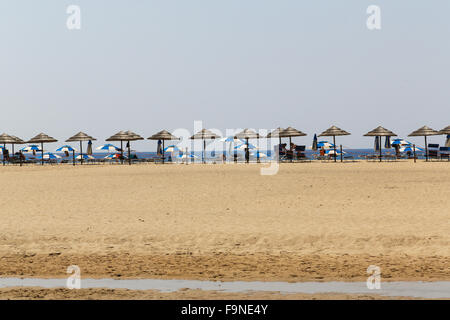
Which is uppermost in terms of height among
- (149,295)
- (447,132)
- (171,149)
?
(447,132)

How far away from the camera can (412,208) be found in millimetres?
13438

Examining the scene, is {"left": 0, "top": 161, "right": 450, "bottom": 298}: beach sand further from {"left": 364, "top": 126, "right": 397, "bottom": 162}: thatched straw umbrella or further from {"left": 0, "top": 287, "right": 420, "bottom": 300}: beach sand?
{"left": 364, "top": 126, "right": 397, "bottom": 162}: thatched straw umbrella

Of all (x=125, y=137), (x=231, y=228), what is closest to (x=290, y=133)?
(x=125, y=137)

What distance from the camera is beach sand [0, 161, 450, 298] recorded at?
8.34 metres

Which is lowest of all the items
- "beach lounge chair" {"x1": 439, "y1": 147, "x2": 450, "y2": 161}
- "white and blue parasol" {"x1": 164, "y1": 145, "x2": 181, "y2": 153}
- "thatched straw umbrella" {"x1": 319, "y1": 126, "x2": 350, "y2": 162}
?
"beach lounge chair" {"x1": 439, "y1": 147, "x2": 450, "y2": 161}

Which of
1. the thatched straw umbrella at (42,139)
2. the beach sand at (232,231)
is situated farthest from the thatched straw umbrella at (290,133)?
the beach sand at (232,231)

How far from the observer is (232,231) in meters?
11.0

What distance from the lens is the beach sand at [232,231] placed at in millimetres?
8336

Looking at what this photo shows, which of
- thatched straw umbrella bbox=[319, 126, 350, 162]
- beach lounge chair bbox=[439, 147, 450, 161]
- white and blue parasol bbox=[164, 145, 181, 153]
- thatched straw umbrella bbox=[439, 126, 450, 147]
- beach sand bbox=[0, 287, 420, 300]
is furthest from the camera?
white and blue parasol bbox=[164, 145, 181, 153]

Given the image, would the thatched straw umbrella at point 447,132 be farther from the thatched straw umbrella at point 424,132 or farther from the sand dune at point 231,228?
the sand dune at point 231,228

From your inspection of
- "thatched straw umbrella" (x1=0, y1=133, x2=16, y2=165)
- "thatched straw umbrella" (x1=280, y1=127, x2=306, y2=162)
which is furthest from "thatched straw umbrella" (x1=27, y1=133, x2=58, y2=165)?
"thatched straw umbrella" (x1=280, y1=127, x2=306, y2=162)

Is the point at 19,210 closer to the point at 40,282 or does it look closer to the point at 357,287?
the point at 40,282

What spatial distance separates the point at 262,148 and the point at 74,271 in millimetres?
33786

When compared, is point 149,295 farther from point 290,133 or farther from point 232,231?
point 290,133
